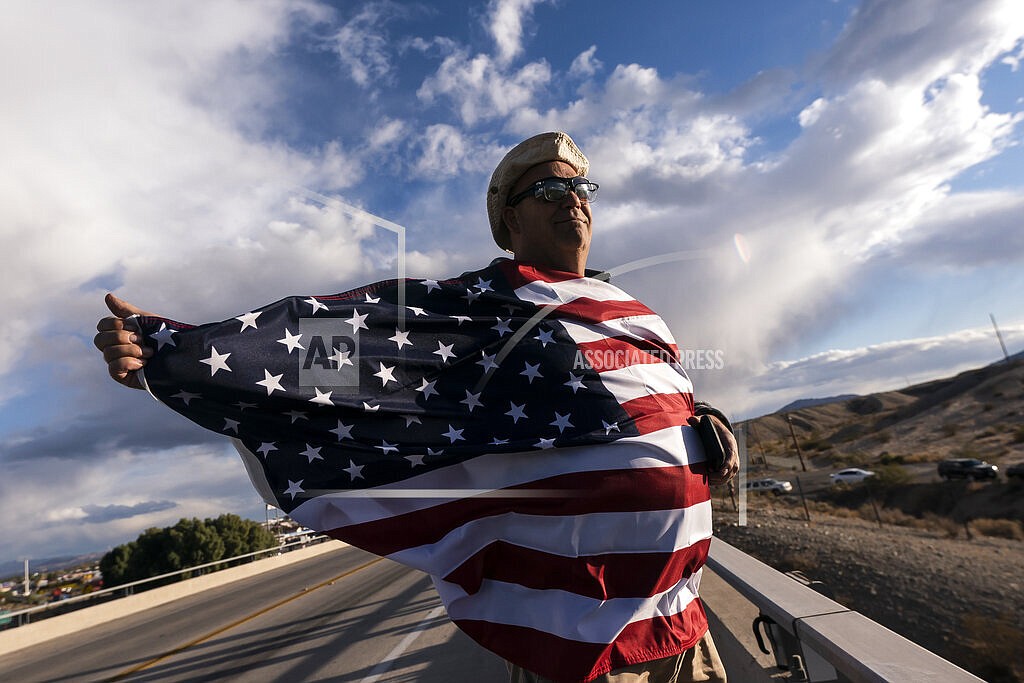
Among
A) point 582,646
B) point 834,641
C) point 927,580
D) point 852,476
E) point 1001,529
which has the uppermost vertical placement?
point 852,476

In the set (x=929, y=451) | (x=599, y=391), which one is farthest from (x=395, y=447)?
(x=929, y=451)

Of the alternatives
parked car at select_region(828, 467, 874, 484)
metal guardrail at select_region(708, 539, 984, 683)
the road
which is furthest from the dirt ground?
parked car at select_region(828, 467, 874, 484)

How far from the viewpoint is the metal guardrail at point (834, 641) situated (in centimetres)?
214

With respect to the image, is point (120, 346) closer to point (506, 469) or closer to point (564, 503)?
point (506, 469)

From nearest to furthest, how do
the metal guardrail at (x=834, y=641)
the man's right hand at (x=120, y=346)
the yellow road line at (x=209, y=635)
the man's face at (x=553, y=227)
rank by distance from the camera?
the man's right hand at (x=120, y=346), the metal guardrail at (x=834, y=641), the man's face at (x=553, y=227), the yellow road line at (x=209, y=635)

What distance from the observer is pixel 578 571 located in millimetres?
1914

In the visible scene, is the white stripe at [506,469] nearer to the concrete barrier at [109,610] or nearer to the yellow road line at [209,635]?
the yellow road line at [209,635]

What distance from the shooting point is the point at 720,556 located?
4.76 meters

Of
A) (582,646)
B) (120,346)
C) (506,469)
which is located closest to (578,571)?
(582,646)

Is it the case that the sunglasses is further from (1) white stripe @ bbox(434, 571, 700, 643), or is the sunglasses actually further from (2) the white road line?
(2) the white road line

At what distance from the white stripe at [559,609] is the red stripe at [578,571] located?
0.02m

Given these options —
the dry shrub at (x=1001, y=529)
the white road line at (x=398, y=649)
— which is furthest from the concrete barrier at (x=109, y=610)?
the dry shrub at (x=1001, y=529)

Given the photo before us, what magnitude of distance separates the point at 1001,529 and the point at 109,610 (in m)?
28.3

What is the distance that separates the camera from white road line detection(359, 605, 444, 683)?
6.27 m
